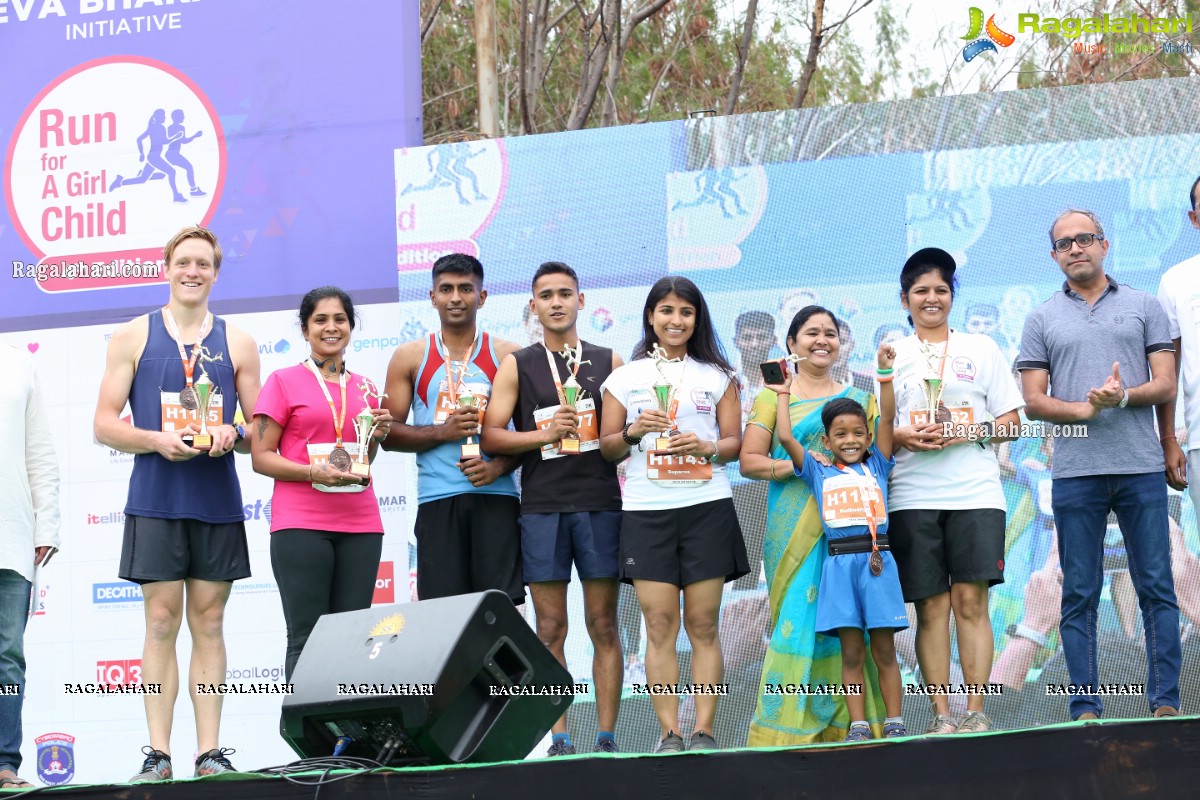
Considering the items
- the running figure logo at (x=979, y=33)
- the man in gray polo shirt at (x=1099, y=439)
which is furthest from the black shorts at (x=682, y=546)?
the running figure logo at (x=979, y=33)

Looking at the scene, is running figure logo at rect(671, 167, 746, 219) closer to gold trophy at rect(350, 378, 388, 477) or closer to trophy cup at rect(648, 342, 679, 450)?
trophy cup at rect(648, 342, 679, 450)

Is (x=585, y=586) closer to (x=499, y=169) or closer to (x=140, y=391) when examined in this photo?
(x=140, y=391)

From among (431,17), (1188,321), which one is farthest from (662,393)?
(431,17)

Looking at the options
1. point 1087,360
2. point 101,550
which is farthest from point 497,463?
point 101,550

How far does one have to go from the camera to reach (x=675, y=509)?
387cm

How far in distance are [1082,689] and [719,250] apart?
2064 mm

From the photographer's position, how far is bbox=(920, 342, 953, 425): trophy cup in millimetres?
3697

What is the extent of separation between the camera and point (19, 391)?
147 inches

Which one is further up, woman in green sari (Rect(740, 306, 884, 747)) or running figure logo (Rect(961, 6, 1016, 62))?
running figure logo (Rect(961, 6, 1016, 62))

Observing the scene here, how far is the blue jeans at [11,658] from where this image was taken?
3447 mm

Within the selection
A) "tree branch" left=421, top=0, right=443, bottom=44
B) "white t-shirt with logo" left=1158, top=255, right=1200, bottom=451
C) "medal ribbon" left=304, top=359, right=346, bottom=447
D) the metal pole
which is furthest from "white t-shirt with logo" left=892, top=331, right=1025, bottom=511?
"tree branch" left=421, top=0, right=443, bottom=44

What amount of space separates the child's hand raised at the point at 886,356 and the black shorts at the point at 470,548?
124 cm

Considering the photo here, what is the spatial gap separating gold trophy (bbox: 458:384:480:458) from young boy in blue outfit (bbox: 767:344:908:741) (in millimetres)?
1052

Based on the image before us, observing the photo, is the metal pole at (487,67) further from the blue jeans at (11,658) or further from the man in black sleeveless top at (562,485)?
the blue jeans at (11,658)
